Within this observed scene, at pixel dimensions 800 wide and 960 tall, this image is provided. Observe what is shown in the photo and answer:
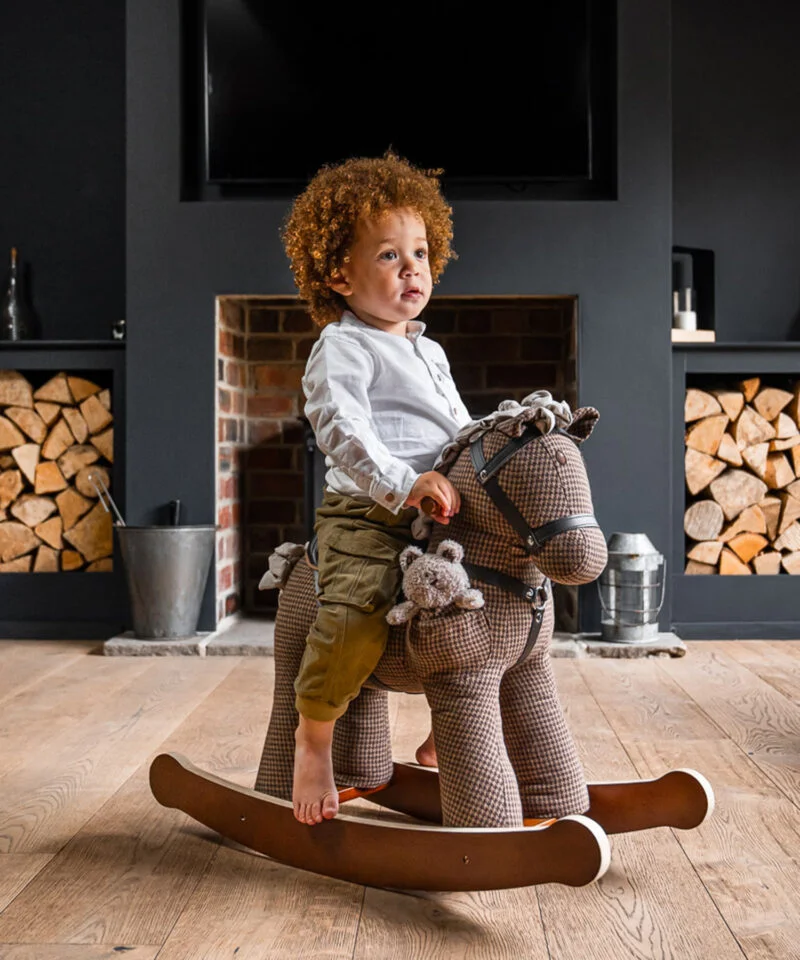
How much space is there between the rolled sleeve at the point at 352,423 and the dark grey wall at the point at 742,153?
7.62ft

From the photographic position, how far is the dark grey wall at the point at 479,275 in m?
3.04

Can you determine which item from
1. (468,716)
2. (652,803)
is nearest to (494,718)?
(468,716)

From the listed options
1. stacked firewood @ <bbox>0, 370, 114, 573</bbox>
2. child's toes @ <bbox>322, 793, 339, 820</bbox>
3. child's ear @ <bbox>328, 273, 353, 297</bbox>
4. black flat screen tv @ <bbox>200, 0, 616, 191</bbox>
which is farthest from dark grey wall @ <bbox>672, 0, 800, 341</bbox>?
child's toes @ <bbox>322, 793, 339, 820</bbox>

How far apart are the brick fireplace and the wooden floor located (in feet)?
3.58

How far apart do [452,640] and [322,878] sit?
0.38m

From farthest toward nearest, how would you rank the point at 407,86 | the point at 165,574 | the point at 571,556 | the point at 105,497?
1. the point at 105,497
2. the point at 407,86
3. the point at 165,574
4. the point at 571,556

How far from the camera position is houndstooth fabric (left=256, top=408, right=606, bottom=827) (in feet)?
4.26

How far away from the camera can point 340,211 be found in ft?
4.99

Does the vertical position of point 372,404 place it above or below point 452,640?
above

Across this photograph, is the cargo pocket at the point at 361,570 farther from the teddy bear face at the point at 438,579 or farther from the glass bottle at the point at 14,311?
the glass bottle at the point at 14,311

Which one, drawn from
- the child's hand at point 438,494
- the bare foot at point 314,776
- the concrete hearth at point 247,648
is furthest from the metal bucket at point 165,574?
the child's hand at point 438,494

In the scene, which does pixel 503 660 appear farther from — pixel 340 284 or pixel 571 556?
pixel 340 284

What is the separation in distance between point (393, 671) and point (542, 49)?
223 cm

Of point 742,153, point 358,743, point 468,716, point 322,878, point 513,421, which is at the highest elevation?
point 742,153
